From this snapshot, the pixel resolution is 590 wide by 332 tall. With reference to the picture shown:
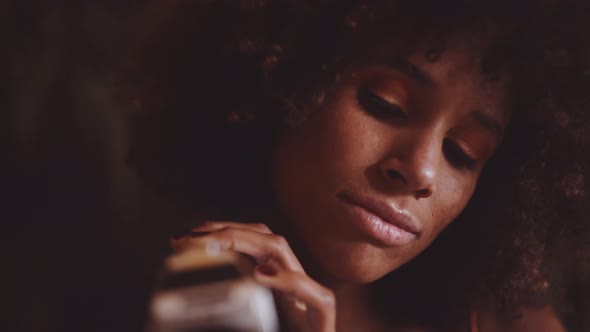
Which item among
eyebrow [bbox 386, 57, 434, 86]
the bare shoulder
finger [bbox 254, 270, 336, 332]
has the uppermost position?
eyebrow [bbox 386, 57, 434, 86]

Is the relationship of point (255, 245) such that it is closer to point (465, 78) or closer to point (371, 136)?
point (371, 136)

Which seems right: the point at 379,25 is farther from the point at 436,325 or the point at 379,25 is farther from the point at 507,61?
the point at 436,325

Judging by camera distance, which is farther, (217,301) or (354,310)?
(354,310)

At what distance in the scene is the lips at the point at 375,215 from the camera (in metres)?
0.79

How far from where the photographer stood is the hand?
0.72m

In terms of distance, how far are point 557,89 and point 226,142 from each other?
1.95ft

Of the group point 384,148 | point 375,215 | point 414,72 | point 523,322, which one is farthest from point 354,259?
point 523,322

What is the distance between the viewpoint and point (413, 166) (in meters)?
0.78

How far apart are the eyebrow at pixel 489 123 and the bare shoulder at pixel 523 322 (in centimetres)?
41

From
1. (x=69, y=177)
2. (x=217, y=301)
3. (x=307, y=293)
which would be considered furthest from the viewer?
(x=69, y=177)

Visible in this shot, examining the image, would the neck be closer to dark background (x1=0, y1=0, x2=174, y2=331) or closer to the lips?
the lips

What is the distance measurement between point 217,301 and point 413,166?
1.25 feet

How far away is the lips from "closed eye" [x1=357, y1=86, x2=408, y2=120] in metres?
0.13

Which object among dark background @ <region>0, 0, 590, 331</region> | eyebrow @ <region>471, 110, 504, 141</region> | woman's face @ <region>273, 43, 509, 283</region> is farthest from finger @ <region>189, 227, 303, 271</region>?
dark background @ <region>0, 0, 590, 331</region>
